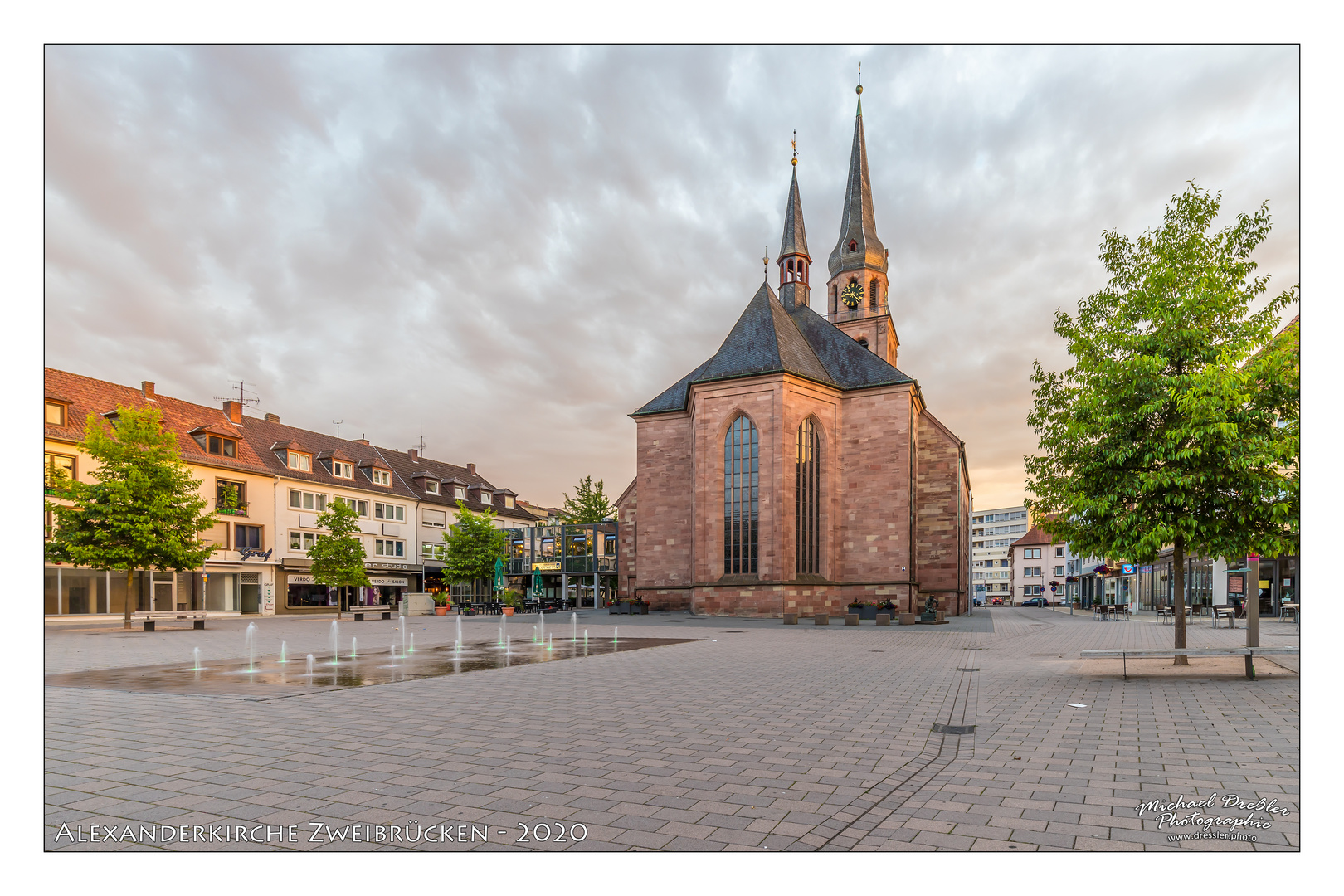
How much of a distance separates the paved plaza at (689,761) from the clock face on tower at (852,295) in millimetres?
50865

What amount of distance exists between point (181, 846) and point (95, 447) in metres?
30.9

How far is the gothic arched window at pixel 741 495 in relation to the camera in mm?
40062

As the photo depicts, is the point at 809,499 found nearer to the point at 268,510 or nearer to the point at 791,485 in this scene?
the point at 791,485

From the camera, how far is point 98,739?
7.39 metres

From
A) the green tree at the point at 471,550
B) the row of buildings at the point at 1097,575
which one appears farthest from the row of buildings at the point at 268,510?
the row of buildings at the point at 1097,575

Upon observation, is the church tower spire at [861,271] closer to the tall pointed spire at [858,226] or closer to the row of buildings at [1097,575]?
the tall pointed spire at [858,226]

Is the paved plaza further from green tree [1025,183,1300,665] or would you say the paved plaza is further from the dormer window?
the dormer window

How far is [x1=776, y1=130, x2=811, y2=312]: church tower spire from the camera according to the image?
56500mm

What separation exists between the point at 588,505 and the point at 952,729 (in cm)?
5708

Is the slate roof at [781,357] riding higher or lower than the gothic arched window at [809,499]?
higher

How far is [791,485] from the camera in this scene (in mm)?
39906

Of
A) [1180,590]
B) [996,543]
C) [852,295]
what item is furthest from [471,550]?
[996,543]

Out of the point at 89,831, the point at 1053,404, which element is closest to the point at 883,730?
the point at 89,831

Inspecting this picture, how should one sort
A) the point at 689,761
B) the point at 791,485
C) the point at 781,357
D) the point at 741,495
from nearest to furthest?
the point at 689,761
the point at 791,485
the point at 741,495
the point at 781,357
